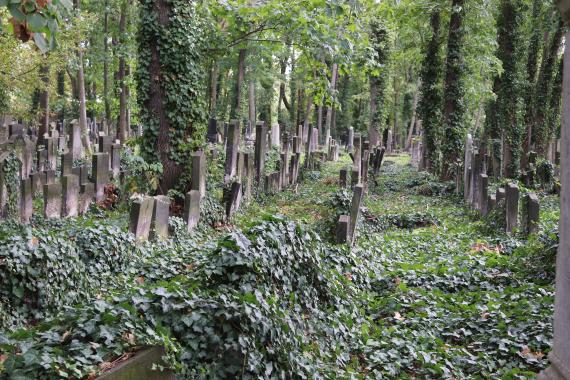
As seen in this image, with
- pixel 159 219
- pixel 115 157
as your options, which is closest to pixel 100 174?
pixel 115 157

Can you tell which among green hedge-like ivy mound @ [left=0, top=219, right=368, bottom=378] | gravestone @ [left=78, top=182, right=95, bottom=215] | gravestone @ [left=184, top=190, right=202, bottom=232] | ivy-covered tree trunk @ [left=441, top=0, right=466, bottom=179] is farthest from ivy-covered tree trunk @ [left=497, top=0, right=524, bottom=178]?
green hedge-like ivy mound @ [left=0, top=219, right=368, bottom=378]

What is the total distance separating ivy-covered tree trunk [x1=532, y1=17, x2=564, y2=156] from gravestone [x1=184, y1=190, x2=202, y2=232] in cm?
1817

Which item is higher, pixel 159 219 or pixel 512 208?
pixel 512 208

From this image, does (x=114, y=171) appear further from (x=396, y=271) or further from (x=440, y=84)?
(x=440, y=84)

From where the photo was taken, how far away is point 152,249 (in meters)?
8.54

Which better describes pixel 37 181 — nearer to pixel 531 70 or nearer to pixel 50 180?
pixel 50 180

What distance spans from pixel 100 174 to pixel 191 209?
3.57 meters

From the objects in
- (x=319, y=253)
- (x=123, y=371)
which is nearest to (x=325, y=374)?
(x=123, y=371)

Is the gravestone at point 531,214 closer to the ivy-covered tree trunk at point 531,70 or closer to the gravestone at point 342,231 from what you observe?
the gravestone at point 342,231

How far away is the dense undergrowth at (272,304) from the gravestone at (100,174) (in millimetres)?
2518

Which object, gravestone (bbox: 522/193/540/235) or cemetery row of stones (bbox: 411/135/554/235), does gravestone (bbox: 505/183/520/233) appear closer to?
cemetery row of stones (bbox: 411/135/554/235)

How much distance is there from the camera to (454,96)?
19.7 metres

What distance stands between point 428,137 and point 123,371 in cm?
1992

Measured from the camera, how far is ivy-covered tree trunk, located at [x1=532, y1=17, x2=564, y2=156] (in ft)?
78.7
